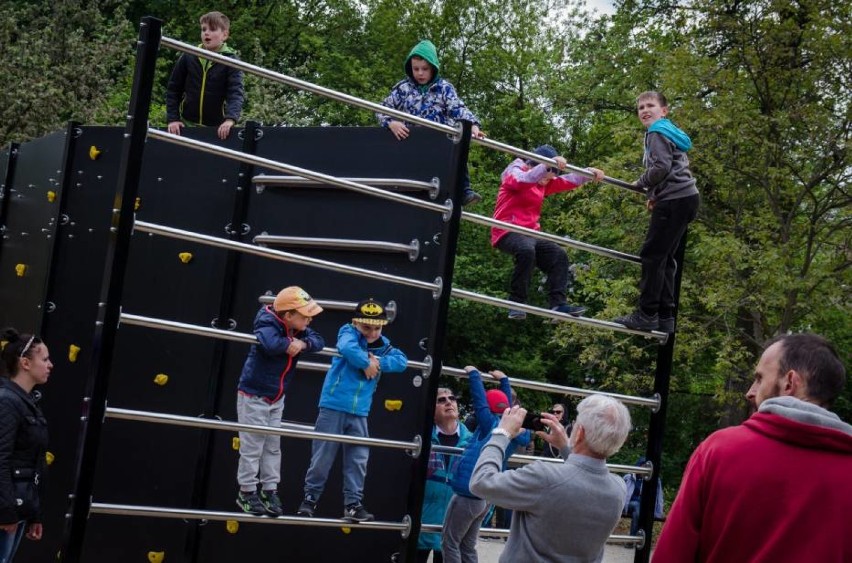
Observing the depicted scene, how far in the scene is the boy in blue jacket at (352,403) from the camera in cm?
558

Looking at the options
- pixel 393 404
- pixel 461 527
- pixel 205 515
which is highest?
pixel 393 404

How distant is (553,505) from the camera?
411 cm

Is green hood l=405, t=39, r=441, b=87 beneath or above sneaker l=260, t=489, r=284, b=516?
above

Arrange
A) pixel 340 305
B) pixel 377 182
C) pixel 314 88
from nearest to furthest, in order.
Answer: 1. pixel 314 88
2. pixel 377 182
3. pixel 340 305

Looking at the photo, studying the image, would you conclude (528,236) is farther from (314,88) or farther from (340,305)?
(314,88)

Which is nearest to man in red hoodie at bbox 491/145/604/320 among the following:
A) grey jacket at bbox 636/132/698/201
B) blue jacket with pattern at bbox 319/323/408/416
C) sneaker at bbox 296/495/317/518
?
grey jacket at bbox 636/132/698/201

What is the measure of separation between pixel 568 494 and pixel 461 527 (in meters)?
1.98

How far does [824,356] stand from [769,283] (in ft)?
43.1

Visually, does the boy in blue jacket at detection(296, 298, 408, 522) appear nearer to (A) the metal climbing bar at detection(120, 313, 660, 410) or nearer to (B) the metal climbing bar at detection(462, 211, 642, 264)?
(A) the metal climbing bar at detection(120, 313, 660, 410)

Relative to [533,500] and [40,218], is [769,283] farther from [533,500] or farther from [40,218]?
[533,500]

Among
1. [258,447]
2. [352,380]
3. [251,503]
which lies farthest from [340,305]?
[251,503]

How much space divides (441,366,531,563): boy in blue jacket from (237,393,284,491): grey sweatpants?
935 millimetres

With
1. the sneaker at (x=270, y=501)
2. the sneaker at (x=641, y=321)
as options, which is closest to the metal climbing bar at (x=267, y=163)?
the sneaker at (x=641, y=321)

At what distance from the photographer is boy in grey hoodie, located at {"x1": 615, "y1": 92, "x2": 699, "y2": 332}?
249 inches
